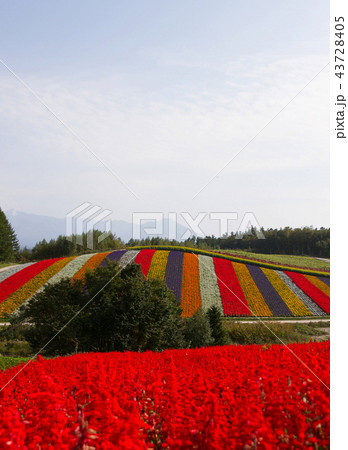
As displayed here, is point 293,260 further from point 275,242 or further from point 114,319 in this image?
point 114,319

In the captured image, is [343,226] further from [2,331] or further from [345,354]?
[2,331]

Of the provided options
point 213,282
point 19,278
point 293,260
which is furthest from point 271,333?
point 19,278

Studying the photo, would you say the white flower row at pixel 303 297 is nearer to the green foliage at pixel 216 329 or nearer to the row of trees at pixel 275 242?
the row of trees at pixel 275 242

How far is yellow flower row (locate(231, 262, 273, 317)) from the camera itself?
23203 millimetres

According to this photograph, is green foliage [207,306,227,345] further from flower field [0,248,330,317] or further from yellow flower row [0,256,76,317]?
yellow flower row [0,256,76,317]

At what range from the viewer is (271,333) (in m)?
16.2

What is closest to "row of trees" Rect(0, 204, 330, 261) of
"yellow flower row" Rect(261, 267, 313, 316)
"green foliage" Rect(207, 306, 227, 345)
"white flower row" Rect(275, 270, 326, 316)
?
"white flower row" Rect(275, 270, 326, 316)

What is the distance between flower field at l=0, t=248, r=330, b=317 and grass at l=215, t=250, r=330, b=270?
50 centimetres

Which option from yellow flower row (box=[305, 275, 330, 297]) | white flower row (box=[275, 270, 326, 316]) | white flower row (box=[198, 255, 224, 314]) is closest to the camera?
white flower row (box=[275, 270, 326, 316])

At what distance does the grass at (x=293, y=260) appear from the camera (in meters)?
24.9

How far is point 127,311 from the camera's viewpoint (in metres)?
12.8

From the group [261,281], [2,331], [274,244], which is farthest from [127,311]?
[274,244]

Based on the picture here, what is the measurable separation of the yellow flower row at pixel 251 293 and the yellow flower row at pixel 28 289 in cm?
1430

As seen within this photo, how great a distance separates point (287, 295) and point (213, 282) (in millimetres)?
5451
